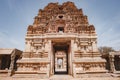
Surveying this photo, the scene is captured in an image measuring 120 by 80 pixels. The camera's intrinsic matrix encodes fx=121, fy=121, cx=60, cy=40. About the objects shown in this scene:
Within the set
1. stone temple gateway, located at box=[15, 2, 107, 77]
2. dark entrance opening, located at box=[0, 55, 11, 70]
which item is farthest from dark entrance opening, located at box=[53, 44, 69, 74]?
dark entrance opening, located at box=[0, 55, 11, 70]

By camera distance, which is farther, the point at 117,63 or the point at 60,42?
the point at 117,63

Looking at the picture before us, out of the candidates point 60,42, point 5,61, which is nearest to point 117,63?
point 60,42

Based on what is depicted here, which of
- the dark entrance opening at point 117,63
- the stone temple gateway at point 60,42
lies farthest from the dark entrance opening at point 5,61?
the dark entrance opening at point 117,63

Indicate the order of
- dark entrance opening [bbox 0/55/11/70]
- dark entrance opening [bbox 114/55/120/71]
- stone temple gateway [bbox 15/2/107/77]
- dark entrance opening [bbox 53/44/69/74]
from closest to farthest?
stone temple gateway [bbox 15/2/107/77] → dark entrance opening [bbox 0/55/11/70] → dark entrance opening [bbox 114/55/120/71] → dark entrance opening [bbox 53/44/69/74]

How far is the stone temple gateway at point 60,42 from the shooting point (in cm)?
1411

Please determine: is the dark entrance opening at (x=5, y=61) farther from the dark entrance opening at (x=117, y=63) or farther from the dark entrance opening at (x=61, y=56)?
the dark entrance opening at (x=117, y=63)

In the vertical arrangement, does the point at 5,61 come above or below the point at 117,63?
above

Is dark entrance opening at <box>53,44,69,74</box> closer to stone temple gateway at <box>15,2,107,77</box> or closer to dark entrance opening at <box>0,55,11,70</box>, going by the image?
→ stone temple gateway at <box>15,2,107,77</box>

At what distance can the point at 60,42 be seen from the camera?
1636cm

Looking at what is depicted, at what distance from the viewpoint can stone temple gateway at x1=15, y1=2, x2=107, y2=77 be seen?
1411 centimetres

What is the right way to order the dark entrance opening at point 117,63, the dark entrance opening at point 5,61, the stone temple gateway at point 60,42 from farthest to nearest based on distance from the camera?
the dark entrance opening at point 117,63
the dark entrance opening at point 5,61
the stone temple gateway at point 60,42

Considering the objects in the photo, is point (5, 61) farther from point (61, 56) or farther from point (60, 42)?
point (61, 56)

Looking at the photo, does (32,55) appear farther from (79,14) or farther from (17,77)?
(79,14)

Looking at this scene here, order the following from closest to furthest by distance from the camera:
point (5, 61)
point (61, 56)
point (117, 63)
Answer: point (5, 61) < point (117, 63) < point (61, 56)
